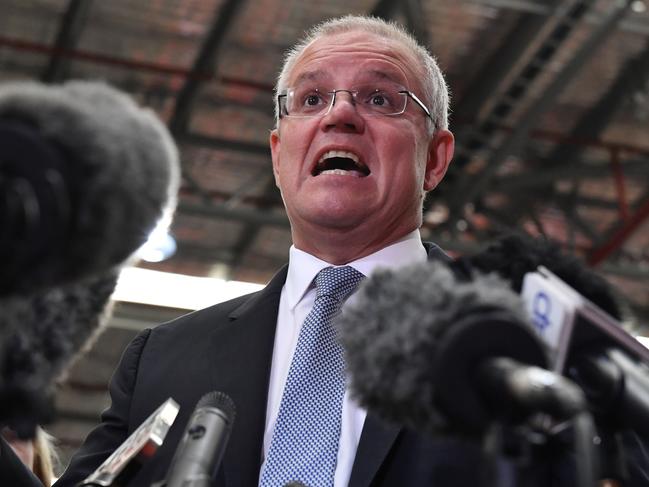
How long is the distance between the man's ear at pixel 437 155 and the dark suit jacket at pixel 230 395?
0.30 meters

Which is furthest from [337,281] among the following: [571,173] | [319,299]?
[571,173]

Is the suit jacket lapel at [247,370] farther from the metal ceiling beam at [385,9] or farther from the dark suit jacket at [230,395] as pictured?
the metal ceiling beam at [385,9]

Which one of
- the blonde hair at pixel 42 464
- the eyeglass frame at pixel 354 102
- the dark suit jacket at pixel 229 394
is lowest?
the blonde hair at pixel 42 464

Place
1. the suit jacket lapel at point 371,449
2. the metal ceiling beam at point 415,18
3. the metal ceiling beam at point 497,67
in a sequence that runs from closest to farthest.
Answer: the suit jacket lapel at point 371,449
the metal ceiling beam at point 415,18
the metal ceiling beam at point 497,67

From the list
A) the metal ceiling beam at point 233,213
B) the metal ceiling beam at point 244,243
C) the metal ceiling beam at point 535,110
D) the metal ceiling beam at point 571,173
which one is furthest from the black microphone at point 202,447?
the metal ceiling beam at point 244,243

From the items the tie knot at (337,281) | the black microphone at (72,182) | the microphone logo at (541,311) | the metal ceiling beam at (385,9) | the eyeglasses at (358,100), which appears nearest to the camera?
the black microphone at (72,182)

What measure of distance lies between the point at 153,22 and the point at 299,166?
4.54m

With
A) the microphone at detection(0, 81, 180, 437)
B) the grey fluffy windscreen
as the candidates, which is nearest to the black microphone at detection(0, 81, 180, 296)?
the microphone at detection(0, 81, 180, 437)

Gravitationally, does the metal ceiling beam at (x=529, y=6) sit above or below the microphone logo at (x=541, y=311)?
below

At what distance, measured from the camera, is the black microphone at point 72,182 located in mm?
910

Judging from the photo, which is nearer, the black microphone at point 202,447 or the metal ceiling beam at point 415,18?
the black microphone at point 202,447

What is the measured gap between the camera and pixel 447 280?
3.52ft

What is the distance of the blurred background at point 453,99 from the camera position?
6605 mm

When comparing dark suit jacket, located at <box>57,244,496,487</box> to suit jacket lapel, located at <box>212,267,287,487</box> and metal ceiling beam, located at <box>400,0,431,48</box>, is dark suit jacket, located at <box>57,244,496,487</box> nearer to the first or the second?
suit jacket lapel, located at <box>212,267,287,487</box>
